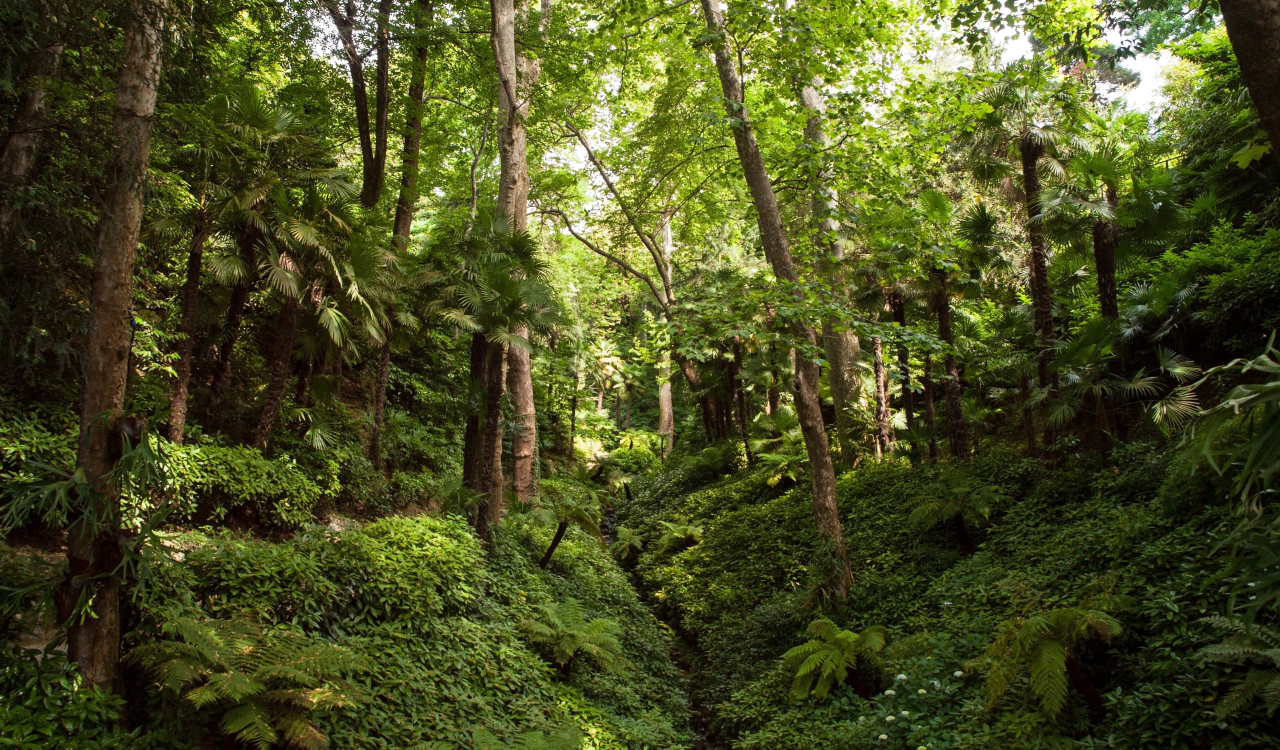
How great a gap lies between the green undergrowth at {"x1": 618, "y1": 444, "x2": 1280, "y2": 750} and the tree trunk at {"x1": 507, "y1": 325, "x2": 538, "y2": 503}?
133 inches

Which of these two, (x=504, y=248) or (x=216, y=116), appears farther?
(x=504, y=248)

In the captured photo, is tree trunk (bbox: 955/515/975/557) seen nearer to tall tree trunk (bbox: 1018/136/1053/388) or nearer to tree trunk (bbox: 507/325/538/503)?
tall tree trunk (bbox: 1018/136/1053/388)

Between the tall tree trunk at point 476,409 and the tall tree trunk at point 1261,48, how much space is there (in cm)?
901

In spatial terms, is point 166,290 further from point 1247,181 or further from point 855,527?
point 1247,181

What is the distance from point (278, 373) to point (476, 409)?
285 cm

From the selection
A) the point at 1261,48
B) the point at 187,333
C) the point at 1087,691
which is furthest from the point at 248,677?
the point at 1261,48

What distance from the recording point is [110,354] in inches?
176

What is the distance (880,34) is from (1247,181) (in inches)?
297

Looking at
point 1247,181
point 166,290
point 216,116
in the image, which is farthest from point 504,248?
point 1247,181

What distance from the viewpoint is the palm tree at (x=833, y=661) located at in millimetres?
6824

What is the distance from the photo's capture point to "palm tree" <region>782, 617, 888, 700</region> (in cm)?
682

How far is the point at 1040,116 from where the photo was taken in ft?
34.8

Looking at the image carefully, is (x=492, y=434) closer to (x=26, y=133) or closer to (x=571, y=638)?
(x=571, y=638)

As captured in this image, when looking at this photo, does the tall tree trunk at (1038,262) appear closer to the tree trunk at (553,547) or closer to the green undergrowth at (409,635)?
the green undergrowth at (409,635)
